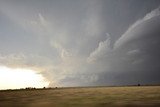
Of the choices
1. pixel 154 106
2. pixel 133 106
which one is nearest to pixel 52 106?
pixel 133 106

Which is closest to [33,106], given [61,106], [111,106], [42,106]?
[42,106]

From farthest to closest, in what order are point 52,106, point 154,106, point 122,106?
point 52,106 → point 122,106 → point 154,106

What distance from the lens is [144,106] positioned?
54.2 ft

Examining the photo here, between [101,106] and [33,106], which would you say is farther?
[33,106]

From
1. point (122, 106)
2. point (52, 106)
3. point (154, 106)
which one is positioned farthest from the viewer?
point (52, 106)

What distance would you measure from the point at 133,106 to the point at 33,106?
782 cm

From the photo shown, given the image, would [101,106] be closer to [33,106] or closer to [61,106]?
[61,106]

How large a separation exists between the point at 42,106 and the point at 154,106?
335 inches

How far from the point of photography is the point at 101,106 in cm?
1730

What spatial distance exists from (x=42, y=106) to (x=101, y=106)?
4.87 m

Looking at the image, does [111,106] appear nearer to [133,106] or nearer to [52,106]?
[133,106]

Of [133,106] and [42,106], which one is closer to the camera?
[133,106]

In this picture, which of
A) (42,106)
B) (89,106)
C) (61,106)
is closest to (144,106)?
(89,106)

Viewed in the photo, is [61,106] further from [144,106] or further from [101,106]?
[144,106]
